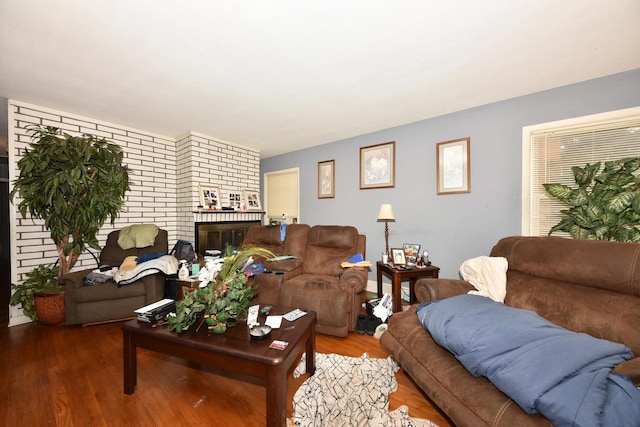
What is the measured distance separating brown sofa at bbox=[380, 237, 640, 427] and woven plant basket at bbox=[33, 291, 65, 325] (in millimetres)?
3267

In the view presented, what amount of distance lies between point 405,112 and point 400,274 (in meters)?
1.95

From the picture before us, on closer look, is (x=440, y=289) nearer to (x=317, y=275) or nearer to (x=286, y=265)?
(x=317, y=275)

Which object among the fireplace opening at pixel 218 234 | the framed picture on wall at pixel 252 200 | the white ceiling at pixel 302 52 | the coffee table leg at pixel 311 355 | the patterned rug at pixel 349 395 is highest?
the white ceiling at pixel 302 52

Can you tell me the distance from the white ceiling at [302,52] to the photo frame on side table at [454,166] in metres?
0.44

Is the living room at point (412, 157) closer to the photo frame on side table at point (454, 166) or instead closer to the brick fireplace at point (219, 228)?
the photo frame on side table at point (454, 166)

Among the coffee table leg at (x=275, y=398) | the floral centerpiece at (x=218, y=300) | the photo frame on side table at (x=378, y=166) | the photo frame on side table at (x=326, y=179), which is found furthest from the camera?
the photo frame on side table at (x=326, y=179)

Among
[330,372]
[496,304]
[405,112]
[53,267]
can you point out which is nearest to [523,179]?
[405,112]

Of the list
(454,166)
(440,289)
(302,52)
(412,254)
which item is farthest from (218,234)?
(454,166)

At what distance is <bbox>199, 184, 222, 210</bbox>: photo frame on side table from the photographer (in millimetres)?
3904

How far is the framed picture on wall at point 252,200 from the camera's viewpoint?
184 inches

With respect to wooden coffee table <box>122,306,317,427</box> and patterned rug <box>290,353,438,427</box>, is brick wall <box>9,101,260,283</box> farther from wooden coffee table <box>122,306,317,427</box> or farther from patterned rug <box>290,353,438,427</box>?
patterned rug <box>290,353,438,427</box>

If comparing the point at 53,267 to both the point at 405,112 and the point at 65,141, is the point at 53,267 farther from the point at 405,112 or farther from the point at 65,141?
the point at 405,112

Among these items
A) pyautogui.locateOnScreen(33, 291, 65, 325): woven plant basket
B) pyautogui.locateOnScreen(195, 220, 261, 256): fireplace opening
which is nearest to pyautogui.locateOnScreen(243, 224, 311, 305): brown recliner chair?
pyautogui.locateOnScreen(195, 220, 261, 256): fireplace opening

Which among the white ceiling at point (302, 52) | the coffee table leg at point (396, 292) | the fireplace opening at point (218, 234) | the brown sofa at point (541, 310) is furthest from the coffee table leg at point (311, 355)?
the fireplace opening at point (218, 234)
